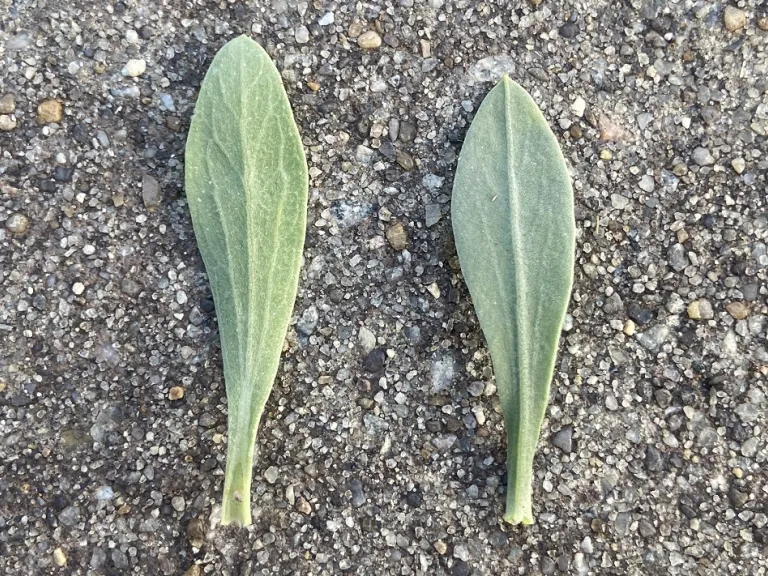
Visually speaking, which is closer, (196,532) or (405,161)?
(196,532)

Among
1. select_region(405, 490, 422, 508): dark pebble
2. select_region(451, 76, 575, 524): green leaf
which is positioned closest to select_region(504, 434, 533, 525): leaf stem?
select_region(451, 76, 575, 524): green leaf

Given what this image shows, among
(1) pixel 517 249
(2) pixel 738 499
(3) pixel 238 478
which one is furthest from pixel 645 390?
(3) pixel 238 478

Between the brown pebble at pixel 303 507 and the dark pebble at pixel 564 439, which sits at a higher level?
the dark pebble at pixel 564 439

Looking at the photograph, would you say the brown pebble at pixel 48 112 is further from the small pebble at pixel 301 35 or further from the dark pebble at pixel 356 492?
the dark pebble at pixel 356 492

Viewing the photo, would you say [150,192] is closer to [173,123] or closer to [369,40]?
[173,123]

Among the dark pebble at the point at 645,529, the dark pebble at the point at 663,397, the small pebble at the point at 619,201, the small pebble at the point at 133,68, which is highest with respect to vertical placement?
the small pebble at the point at 133,68

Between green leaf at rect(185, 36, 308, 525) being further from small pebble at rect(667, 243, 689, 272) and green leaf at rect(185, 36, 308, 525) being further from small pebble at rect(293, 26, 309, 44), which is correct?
small pebble at rect(667, 243, 689, 272)

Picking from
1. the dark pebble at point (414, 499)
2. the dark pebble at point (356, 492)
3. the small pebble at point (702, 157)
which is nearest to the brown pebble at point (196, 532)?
the dark pebble at point (356, 492)
